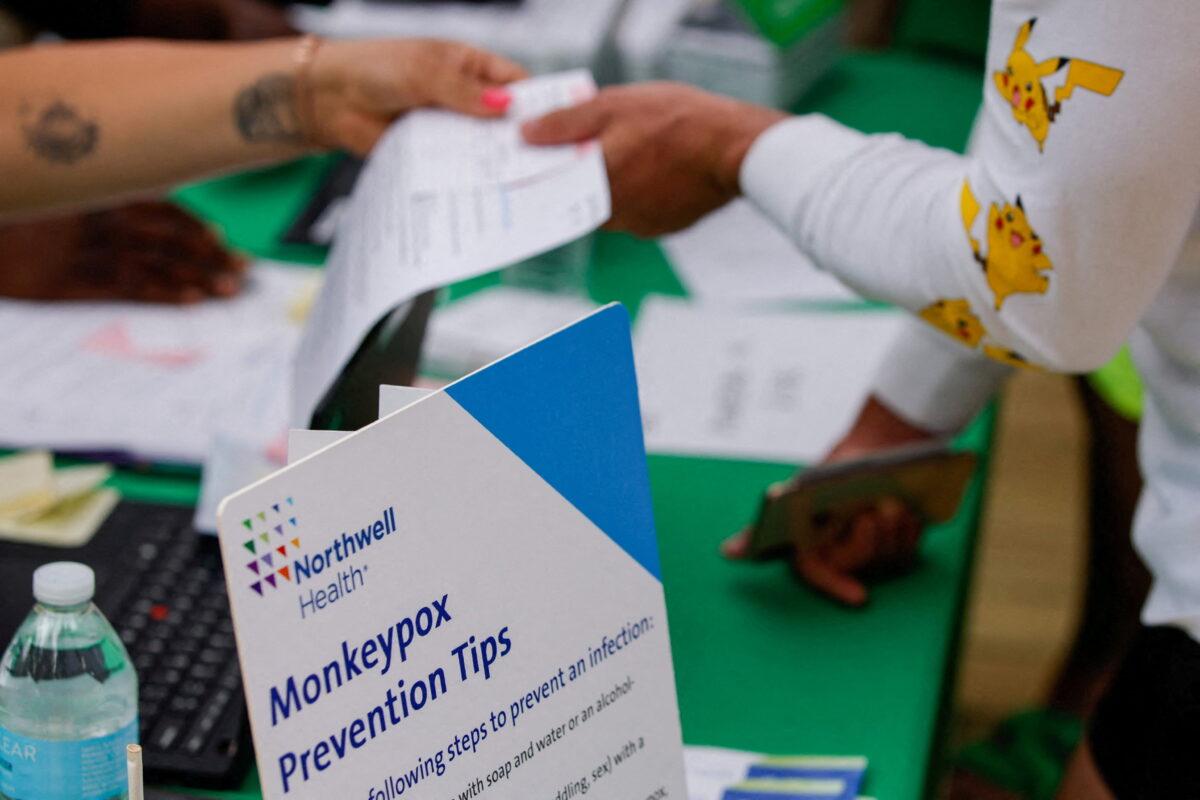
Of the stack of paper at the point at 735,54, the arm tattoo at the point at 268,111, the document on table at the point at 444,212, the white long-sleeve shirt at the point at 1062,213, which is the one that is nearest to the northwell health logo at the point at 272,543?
the document on table at the point at 444,212

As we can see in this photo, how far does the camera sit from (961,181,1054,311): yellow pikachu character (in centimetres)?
77

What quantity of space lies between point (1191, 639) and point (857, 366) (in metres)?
0.59

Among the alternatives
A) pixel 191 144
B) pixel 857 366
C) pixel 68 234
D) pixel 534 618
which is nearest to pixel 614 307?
pixel 534 618

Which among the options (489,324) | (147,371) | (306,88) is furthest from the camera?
(489,324)

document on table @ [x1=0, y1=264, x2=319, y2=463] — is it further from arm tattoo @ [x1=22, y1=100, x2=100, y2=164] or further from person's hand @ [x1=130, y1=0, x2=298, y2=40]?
person's hand @ [x1=130, y1=0, x2=298, y2=40]

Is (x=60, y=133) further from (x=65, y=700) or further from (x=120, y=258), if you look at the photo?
(x=65, y=700)

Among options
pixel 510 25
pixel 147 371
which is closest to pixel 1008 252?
pixel 147 371

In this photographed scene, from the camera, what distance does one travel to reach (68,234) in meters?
1.50

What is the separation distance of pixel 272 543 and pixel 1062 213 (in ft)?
1.55

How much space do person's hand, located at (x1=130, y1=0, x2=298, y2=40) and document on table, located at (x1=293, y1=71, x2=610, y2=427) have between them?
87 cm

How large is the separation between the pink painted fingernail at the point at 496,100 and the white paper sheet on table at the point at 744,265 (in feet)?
1.53

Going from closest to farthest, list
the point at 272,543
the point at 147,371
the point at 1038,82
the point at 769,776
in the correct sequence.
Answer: the point at 272,543 < the point at 1038,82 < the point at 769,776 < the point at 147,371

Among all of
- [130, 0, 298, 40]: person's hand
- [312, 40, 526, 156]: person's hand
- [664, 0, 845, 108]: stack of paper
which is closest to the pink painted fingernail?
[312, 40, 526, 156]: person's hand

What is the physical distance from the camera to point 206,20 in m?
1.90
